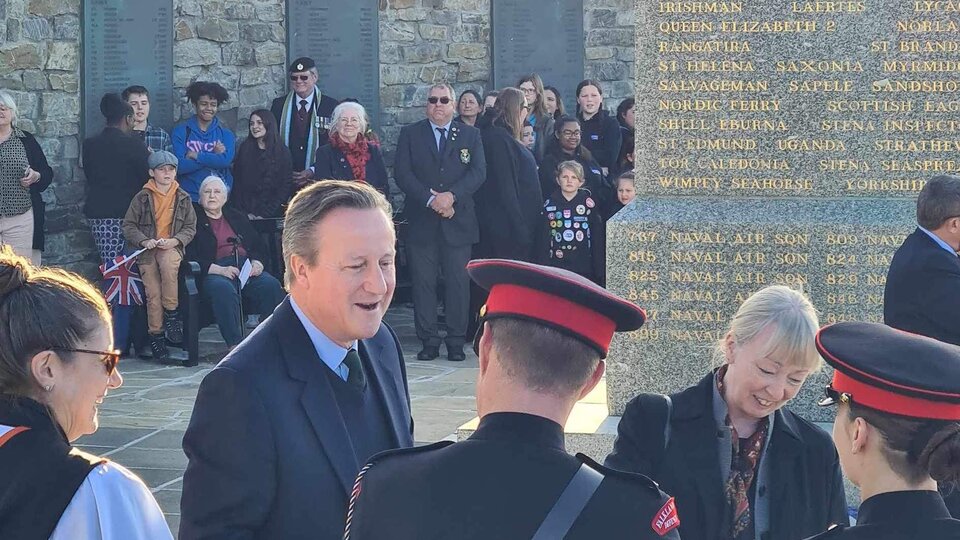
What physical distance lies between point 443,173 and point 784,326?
784 cm

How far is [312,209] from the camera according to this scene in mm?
3646

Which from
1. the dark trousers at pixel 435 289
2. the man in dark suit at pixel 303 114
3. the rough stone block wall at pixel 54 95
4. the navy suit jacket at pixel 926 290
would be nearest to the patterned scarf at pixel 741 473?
the navy suit jacket at pixel 926 290

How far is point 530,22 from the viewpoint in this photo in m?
15.9

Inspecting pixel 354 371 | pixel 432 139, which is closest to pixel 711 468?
pixel 354 371

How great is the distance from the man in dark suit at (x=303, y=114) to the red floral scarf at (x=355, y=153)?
5.35ft

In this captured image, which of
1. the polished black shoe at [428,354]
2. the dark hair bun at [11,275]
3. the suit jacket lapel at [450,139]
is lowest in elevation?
the polished black shoe at [428,354]

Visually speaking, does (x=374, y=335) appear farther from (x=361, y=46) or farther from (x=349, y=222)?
(x=361, y=46)

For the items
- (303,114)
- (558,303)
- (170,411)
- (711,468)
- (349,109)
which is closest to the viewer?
(558,303)

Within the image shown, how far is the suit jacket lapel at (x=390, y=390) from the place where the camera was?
146 inches

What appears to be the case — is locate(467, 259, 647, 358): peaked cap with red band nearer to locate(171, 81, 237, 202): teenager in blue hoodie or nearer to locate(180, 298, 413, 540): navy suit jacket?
locate(180, 298, 413, 540): navy suit jacket

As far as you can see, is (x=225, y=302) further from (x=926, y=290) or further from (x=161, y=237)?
(x=926, y=290)

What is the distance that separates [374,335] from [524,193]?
8.41m

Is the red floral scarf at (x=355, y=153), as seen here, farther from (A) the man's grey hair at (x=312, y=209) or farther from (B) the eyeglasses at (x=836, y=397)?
(B) the eyeglasses at (x=836, y=397)

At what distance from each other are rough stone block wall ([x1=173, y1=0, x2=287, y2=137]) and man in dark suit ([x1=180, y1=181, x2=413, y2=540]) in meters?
10.6
